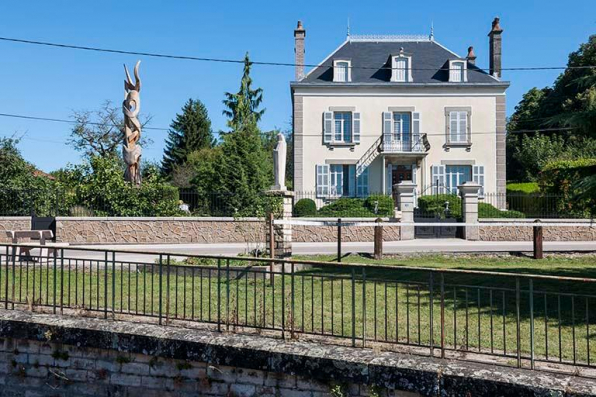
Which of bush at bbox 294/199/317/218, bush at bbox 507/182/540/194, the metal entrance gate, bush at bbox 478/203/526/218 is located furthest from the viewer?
bush at bbox 507/182/540/194

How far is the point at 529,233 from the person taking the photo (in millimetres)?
20516

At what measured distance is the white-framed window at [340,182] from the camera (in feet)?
104

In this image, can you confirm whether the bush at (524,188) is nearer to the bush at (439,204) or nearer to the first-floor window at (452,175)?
the first-floor window at (452,175)

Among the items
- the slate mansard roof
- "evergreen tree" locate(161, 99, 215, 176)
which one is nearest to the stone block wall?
the slate mansard roof

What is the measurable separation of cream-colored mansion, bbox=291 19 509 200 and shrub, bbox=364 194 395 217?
4.82 m

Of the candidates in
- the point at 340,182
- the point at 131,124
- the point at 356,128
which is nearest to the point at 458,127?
the point at 356,128

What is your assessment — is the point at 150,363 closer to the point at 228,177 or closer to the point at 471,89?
the point at 228,177

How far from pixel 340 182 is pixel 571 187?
23.0 meters

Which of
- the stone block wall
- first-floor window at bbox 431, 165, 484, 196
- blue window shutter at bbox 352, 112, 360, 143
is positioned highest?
blue window shutter at bbox 352, 112, 360, 143

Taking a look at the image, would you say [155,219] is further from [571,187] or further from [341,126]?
[341,126]

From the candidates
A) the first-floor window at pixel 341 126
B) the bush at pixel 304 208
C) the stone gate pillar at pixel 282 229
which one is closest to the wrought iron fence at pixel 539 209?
the bush at pixel 304 208

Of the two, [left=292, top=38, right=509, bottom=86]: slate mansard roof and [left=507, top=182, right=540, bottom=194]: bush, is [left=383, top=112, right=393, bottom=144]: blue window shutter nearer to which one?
[left=292, top=38, right=509, bottom=86]: slate mansard roof

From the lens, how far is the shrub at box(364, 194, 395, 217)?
24562 mm

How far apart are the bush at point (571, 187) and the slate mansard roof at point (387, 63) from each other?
821cm
